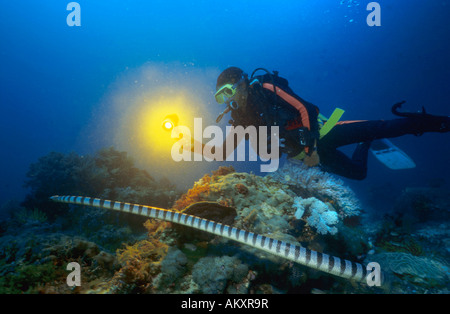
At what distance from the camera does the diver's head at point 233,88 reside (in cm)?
379

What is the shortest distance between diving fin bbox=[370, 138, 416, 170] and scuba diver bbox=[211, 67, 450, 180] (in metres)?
1.32

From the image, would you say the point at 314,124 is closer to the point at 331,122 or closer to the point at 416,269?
the point at 331,122

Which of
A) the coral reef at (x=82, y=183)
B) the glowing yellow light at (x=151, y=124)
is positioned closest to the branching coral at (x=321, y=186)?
the coral reef at (x=82, y=183)

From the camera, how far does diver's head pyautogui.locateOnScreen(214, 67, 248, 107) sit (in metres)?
3.79

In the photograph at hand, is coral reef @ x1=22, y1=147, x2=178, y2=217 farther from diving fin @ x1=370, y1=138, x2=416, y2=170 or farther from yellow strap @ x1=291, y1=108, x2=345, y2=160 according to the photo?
diving fin @ x1=370, y1=138, x2=416, y2=170

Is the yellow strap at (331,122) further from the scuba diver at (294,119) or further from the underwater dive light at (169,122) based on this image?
the underwater dive light at (169,122)

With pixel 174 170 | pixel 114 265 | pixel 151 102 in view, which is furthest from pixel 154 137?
pixel 114 265

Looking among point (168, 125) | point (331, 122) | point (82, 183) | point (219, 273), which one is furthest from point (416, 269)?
point (82, 183)

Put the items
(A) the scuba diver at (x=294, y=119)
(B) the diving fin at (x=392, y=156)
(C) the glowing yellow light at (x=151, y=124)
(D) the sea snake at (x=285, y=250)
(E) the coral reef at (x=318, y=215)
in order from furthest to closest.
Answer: (C) the glowing yellow light at (x=151, y=124) < (B) the diving fin at (x=392, y=156) < (A) the scuba diver at (x=294, y=119) < (E) the coral reef at (x=318, y=215) < (D) the sea snake at (x=285, y=250)

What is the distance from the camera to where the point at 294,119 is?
4074mm

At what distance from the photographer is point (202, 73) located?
5825 centimetres

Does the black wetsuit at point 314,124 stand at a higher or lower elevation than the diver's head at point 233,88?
lower
